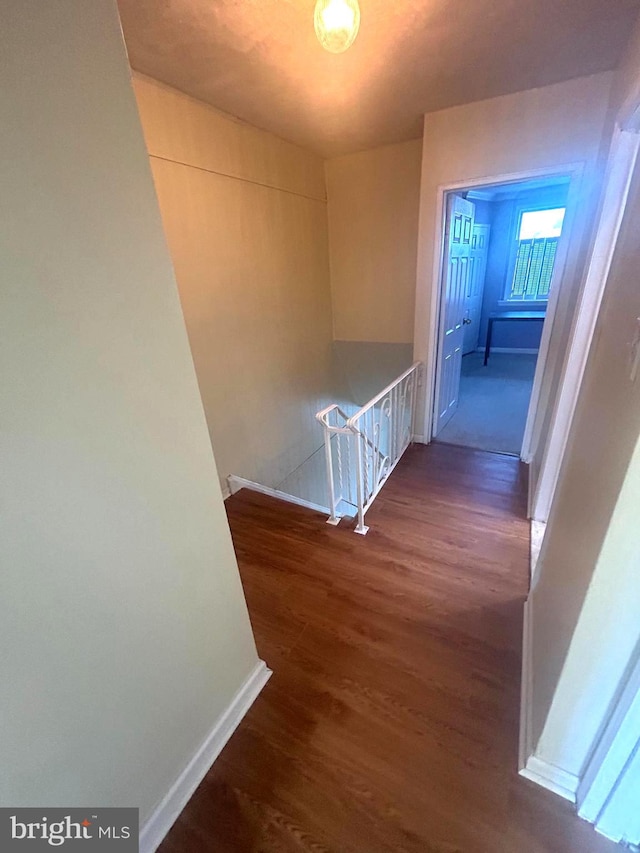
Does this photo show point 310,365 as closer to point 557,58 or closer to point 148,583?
point 557,58

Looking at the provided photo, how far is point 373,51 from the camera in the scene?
5.49ft

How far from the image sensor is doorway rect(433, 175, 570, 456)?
3195 millimetres

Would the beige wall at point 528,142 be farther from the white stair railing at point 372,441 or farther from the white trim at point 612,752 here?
the white trim at point 612,752

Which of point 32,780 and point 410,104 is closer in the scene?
point 32,780

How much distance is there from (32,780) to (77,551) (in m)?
0.48

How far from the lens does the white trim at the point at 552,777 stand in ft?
3.49

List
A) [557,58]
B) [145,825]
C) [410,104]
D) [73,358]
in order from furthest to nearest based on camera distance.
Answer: [410,104] < [557,58] < [145,825] < [73,358]

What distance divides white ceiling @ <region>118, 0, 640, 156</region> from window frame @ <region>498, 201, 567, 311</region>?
421 cm

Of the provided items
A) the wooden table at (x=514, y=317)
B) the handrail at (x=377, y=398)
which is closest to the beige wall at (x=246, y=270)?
the handrail at (x=377, y=398)

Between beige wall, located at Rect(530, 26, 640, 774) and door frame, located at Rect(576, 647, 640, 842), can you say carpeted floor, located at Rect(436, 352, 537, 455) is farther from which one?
door frame, located at Rect(576, 647, 640, 842)

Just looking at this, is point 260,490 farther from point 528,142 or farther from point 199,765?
point 528,142

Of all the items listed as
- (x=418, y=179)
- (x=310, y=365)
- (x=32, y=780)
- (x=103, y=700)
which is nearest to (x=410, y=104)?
(x=418, y=179)

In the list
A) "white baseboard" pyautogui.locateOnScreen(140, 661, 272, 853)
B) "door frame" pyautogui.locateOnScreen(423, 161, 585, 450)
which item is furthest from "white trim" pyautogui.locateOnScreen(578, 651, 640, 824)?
"door frame" pyautogui.locateOnScreen(423, 161, 585, 450)

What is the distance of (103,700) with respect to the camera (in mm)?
840
